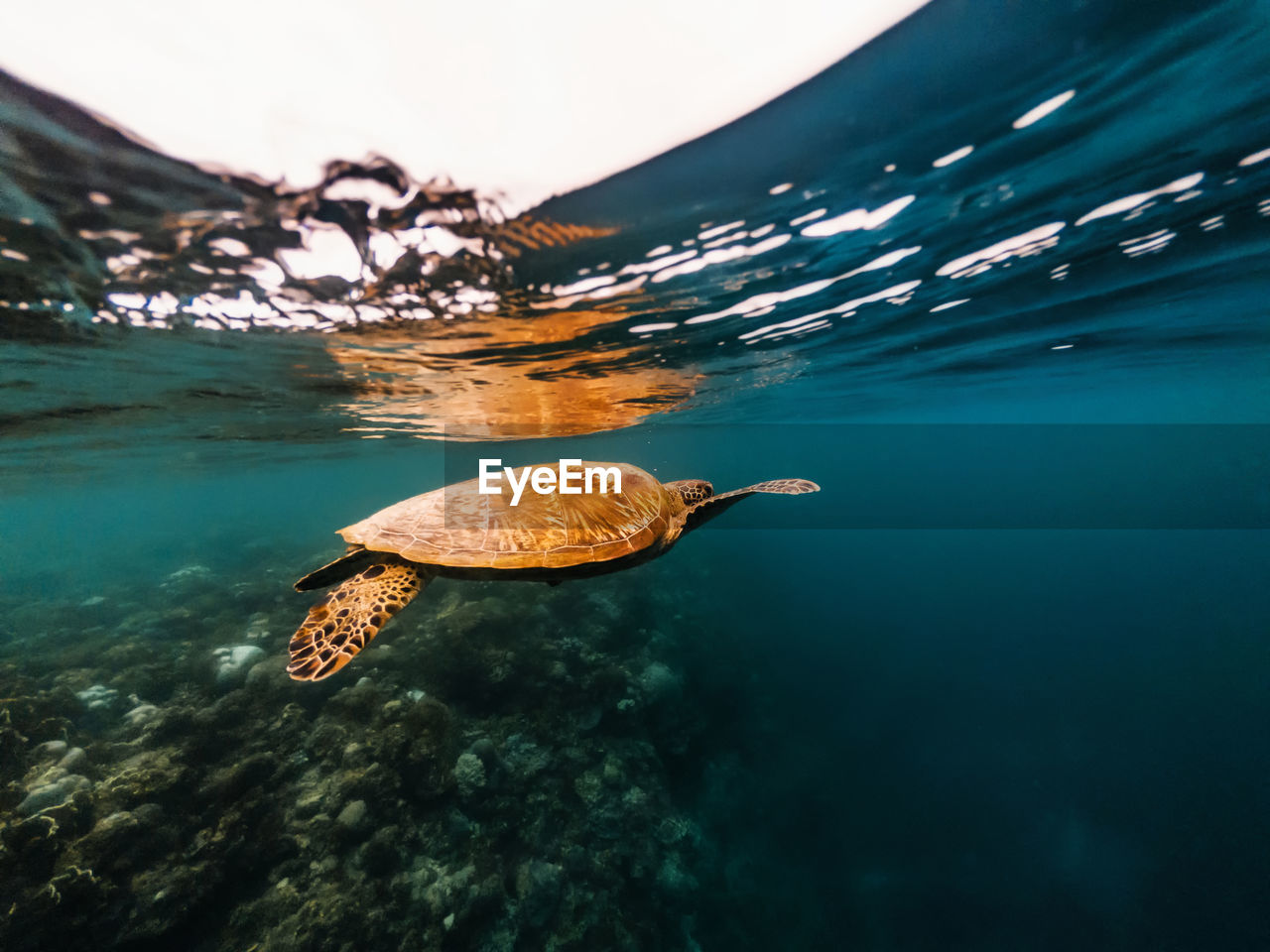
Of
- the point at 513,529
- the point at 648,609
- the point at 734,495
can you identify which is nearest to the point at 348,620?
the point at 513,529

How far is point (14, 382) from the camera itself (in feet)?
27.7

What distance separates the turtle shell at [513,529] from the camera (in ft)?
14.2

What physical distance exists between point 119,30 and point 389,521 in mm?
4013

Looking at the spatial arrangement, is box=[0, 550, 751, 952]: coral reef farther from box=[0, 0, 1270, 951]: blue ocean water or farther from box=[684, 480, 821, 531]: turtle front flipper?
box=[684, 480, 821, 531]: turtle front flipper

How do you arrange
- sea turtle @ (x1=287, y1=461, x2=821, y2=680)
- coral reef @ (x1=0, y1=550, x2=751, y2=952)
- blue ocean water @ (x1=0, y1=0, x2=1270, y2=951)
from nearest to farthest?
sea turtle @ (x1=287, y1=461, x2=821, y2=680) → blue ocean water @ (x1=0, y1=0, x2=1270, y2=951) → coral reef @ (x1=0, y1=550, x2=751, y2=952)

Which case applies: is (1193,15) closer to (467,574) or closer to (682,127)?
(682,127)

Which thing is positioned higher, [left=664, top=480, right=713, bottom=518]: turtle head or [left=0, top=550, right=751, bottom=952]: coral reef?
[left=664, top=480, right=713, bottom=518]: turtle head

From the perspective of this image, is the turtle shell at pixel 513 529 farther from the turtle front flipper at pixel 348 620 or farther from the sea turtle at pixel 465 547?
the turtle front flipper at pixel 348 620

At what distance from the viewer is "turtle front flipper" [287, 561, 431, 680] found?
3389 mm

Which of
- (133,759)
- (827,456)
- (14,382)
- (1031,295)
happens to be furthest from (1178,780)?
(827,456)

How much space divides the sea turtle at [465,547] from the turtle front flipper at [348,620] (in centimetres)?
1
